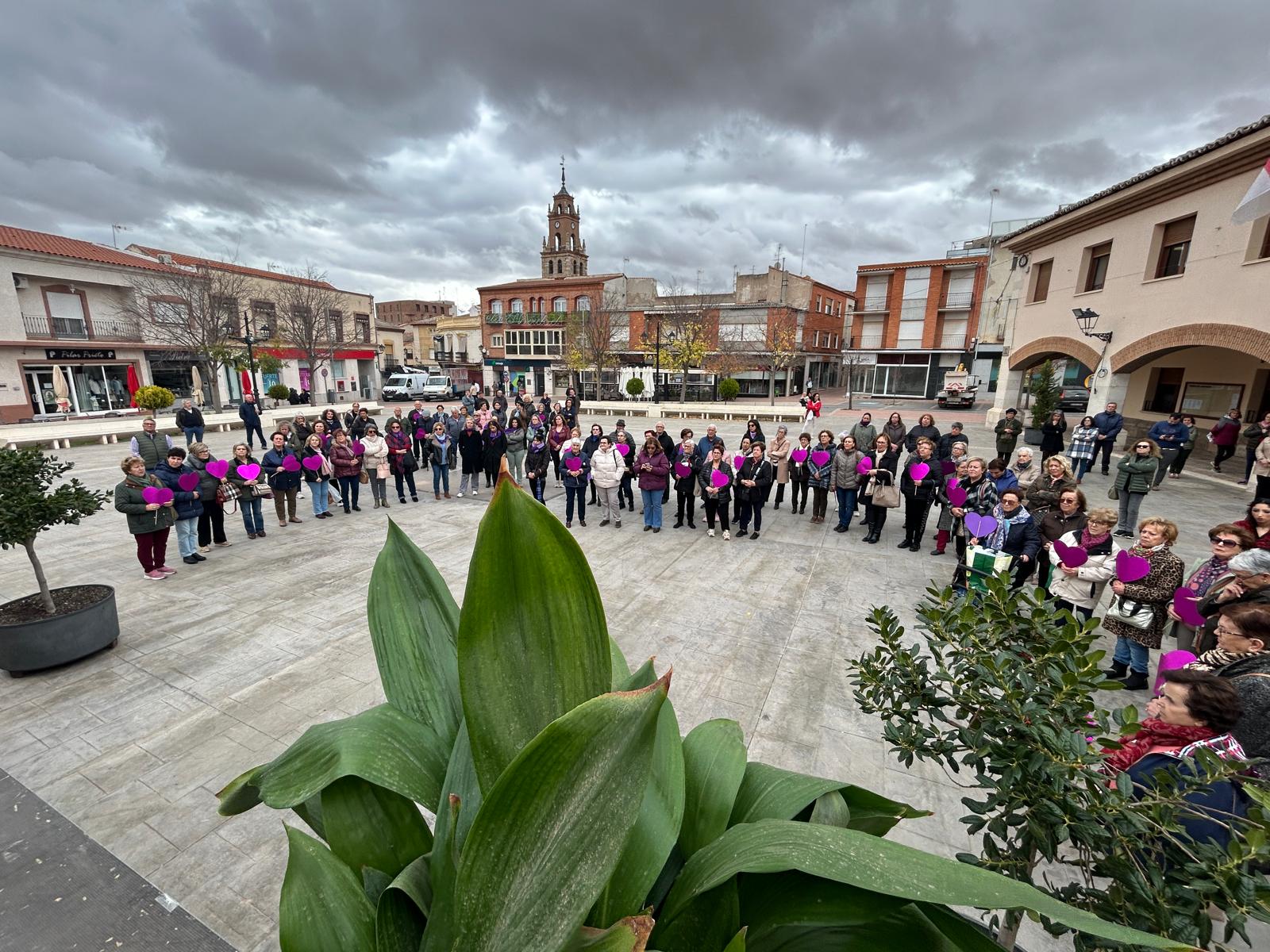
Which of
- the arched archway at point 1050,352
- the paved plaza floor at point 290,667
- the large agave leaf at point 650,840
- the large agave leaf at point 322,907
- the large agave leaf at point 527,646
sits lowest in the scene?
the paved plaza floor at point 290,667

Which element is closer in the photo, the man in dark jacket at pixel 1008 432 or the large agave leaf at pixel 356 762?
the large agave leaf at pixel 356 762

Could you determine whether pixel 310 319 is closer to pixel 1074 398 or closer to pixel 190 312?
pixel 190 312

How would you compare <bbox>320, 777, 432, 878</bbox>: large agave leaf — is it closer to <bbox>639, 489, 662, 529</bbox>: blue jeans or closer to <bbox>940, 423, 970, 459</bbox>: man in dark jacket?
<bbox>639, 489, 662, 529</bbox>: blue jeans

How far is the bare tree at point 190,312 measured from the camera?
24156 millimetres

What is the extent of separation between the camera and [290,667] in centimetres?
488

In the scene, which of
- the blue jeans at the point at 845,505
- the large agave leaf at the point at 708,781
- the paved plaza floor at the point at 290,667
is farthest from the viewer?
the blue jeans at the point at 845,505

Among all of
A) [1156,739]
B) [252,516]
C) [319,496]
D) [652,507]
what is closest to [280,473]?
[252,516]

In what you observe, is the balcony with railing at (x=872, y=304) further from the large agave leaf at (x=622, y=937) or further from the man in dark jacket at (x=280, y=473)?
the large agave leaf at (x=622, y=937)

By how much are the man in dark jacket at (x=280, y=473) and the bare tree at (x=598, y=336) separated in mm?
25761

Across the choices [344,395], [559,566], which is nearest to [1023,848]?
[559,566]

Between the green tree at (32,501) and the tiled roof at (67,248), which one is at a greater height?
the tiled roof at (67,248)

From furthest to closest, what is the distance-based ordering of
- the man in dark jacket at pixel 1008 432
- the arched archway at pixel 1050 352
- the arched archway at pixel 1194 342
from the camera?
1. the arched archway at pixel 1050 352
2. the man in dark jacket at pixel 1008 432
3. the arched archway at pixel 1194 342


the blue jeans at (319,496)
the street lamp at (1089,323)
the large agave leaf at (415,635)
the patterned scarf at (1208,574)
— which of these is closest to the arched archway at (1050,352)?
the street lamp at (1089,323)

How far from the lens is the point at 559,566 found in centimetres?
72
